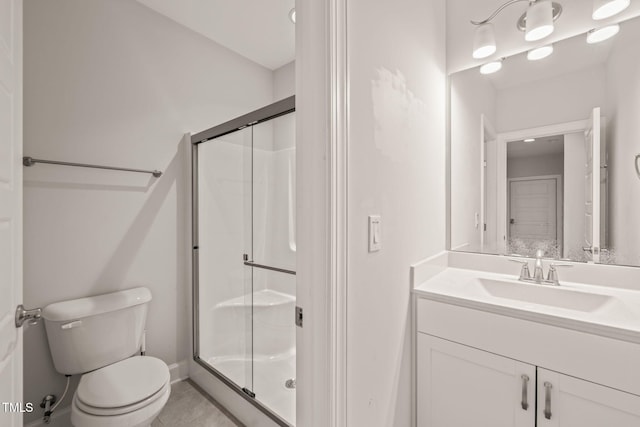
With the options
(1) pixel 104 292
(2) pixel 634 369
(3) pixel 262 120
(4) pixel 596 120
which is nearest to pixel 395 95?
(3) pixel 262 120

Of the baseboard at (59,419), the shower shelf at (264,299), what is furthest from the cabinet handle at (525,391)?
the baseboard at (59,419)

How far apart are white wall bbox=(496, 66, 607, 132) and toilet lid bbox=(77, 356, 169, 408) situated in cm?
217

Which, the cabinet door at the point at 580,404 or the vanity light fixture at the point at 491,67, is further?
the vanity light fixture at the point at 491,67

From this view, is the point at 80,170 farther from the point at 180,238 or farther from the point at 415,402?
the point at 415,402

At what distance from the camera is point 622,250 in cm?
120

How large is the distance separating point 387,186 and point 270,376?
1412 mm

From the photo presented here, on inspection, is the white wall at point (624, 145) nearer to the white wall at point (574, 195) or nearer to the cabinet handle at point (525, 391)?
the white wall at point (574, 195)

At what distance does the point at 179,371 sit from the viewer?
2.00m

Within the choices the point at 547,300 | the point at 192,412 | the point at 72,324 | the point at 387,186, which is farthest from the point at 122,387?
the point at 547,300

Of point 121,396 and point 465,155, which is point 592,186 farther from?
point 121,396

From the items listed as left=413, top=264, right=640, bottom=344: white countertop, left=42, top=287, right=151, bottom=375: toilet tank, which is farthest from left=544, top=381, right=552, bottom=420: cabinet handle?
left=42, top=287, right=151, bottom=375: toilet tank

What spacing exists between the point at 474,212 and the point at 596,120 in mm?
638

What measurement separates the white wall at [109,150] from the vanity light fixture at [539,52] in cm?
205

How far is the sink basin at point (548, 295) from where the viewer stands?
1.12 metres
